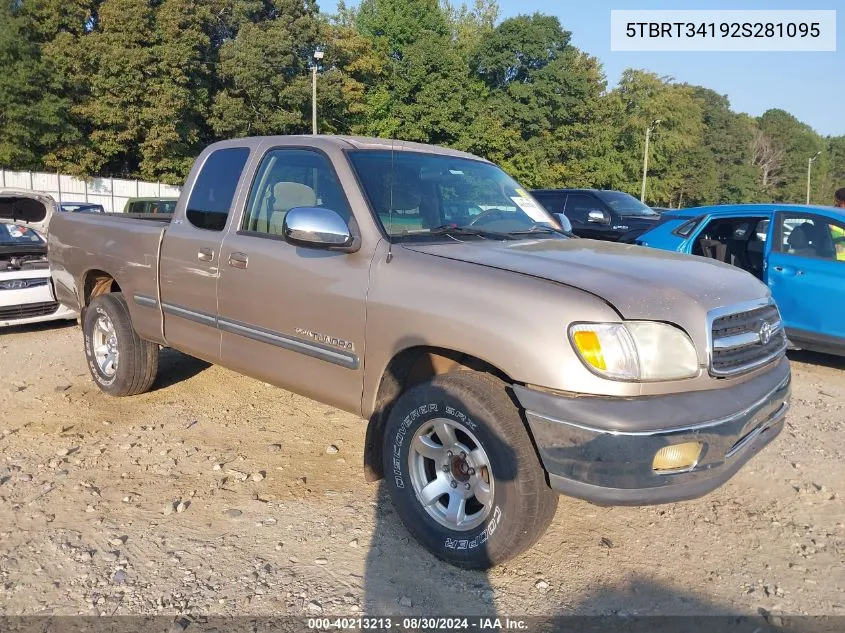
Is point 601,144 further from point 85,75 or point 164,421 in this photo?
point 164,421

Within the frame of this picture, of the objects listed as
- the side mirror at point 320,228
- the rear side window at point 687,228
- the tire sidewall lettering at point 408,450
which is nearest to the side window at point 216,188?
the side mirror at point 320,228

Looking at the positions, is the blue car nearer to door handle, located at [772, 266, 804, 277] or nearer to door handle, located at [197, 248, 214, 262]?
door handle, located at [772, 266, 804, 277]

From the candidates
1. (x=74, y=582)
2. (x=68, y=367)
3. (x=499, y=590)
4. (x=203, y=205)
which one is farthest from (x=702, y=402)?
(x=68, y=367)

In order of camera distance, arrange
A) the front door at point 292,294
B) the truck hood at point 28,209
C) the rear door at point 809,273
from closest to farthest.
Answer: the front door at point 292,294 → the rear door at point 809,273 → the truck hood at point 28,209

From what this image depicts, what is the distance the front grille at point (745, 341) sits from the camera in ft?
9.55

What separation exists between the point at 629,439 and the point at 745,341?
882 mm

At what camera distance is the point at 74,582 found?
9.75 ft

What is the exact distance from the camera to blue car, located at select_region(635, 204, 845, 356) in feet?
21.7

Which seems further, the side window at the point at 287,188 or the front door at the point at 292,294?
the side window at the point at 287,188

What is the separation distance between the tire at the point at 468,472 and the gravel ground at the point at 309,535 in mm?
184

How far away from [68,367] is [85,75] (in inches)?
1339

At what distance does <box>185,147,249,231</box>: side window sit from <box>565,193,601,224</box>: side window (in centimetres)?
930

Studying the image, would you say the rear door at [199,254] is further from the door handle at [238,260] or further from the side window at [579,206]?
the side window at [579,206]

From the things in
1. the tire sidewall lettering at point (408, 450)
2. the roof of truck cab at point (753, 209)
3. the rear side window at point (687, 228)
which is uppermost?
the roof of truck cab at point (753, 209)
